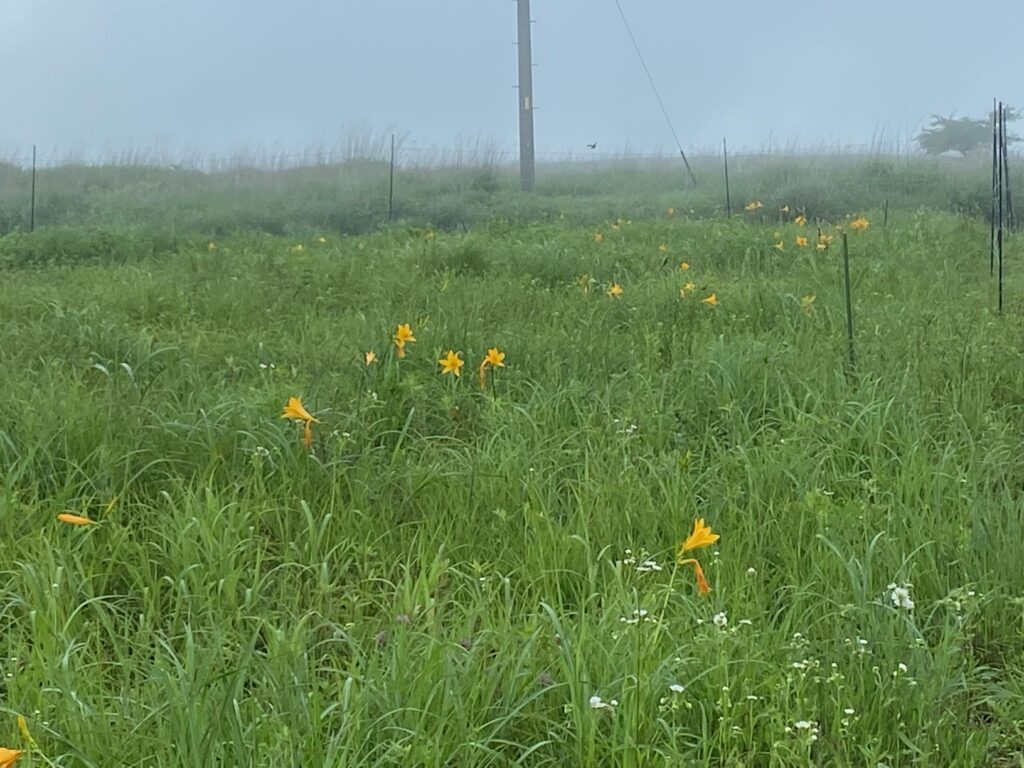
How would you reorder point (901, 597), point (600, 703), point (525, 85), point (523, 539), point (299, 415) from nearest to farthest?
point (600, 703)
point (901, 597)
point (523, 539)
point (299, 415)
point (525, 85)

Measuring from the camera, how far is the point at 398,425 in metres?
2.98

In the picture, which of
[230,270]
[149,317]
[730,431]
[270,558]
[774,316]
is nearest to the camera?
[270,558]

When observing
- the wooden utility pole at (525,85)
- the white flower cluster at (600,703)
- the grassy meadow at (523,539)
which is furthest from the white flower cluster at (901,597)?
the wooden utility pole at (525,85)

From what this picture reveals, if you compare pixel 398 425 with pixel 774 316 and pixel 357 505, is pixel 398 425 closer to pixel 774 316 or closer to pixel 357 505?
pixel 357 505

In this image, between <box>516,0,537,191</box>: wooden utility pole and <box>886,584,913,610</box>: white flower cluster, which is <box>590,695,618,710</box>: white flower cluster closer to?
<box>886,584,913,610</box>: white flower cluster

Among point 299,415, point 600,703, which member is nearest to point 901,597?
point 600,703

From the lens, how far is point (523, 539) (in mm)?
2193

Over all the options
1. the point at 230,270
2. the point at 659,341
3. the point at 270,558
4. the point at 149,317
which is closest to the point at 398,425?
the point at 270,558

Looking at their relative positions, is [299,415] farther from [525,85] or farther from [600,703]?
[525,85]

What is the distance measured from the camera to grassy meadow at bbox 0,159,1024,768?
4.90 feet

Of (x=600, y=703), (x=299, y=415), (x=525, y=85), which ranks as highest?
(x=525, y=85)

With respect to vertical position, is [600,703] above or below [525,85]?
below

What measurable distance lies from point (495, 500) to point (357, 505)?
34 centimetres

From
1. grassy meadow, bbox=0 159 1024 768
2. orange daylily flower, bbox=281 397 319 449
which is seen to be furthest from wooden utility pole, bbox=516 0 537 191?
orange daylily flower, bbox=281 397 319 449
